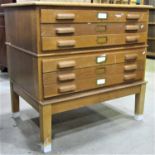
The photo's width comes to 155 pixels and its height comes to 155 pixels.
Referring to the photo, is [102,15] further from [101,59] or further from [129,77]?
[129,77]

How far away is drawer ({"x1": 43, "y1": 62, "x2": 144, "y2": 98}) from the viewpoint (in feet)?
5.31

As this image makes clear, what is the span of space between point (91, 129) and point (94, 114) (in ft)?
1.03

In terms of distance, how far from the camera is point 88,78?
1778mm

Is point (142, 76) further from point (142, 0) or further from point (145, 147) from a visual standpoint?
point (142, 0)

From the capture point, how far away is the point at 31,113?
237 cm

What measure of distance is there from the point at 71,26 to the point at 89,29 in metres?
0.15

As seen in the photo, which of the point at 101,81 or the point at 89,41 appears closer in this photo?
the point at 89,41

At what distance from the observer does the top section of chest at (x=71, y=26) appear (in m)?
1.51

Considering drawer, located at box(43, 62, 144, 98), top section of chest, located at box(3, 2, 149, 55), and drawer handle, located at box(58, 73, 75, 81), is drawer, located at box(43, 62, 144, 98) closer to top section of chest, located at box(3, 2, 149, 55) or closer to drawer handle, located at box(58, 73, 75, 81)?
drawer handle, located at box(58, 73, 75, 81)

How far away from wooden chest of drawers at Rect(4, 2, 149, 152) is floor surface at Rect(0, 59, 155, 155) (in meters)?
0.22

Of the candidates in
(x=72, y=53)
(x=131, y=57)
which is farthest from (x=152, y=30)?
(x=72, y=53)

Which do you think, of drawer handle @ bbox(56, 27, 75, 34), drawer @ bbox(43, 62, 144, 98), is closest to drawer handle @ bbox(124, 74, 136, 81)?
drawer @ bbox(43, 62, 144, 98)

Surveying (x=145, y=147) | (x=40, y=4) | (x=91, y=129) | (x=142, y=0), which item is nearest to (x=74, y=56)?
(x=40, y=4)

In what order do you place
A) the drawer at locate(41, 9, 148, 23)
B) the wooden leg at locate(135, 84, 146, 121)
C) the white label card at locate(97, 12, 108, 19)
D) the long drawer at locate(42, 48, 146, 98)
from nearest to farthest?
the drawer at locate(41, 9, 148, 23)
the long drawer at locate(42, 48, 146, 98)
the white label card at locate(97, 12, 108, 19)
the wooden leg at locate(135, 84, 146, 121)
